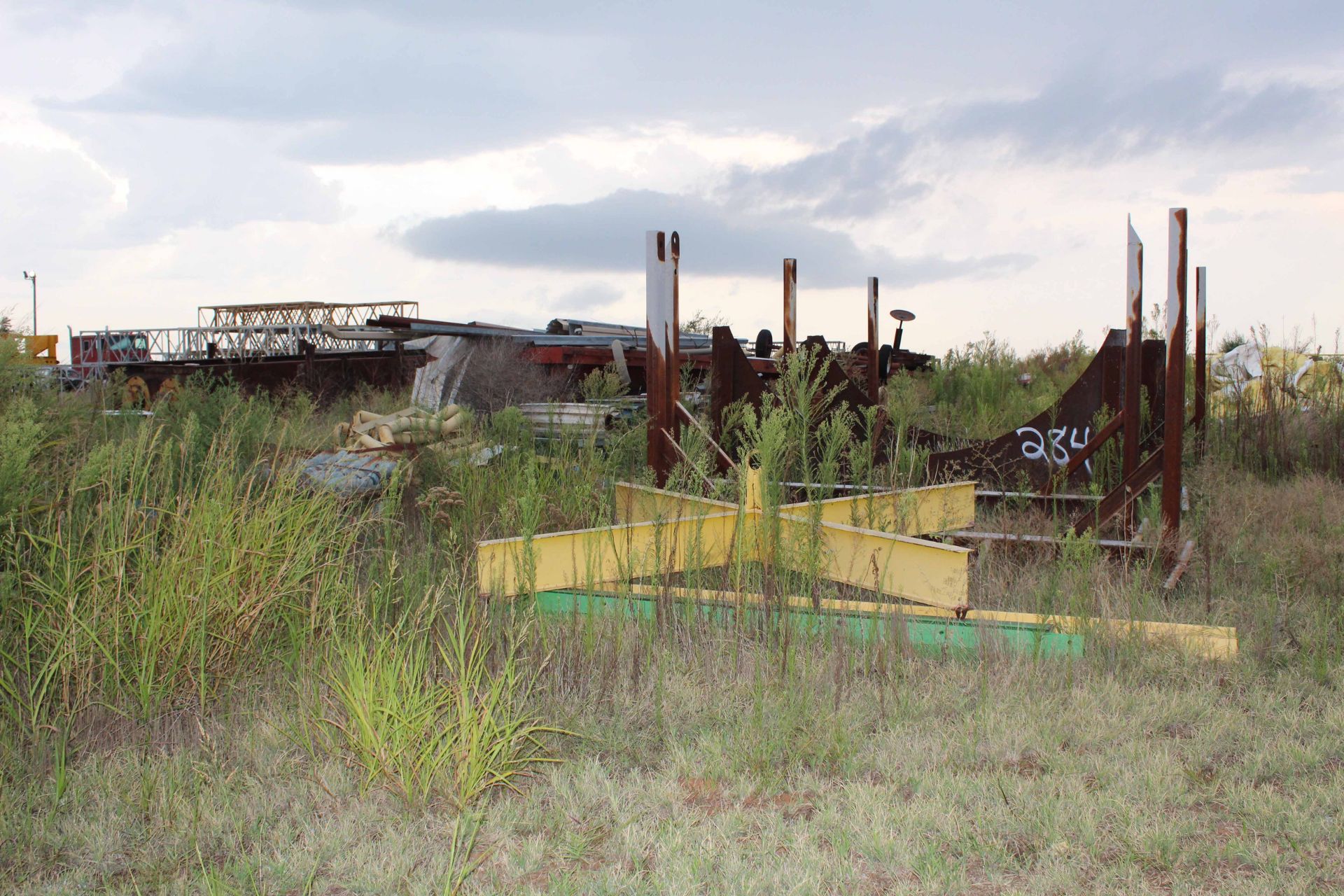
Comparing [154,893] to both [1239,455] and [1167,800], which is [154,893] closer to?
[1167,800]

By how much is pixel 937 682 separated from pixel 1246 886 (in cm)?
147

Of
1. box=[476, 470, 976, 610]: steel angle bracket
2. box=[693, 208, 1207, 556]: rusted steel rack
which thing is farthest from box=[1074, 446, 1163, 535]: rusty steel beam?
box=[476, 470, 976, 610]: steel angle bracket

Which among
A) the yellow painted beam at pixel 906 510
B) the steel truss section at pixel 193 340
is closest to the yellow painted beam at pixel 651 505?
the yellow painted beam at pixel 906 510

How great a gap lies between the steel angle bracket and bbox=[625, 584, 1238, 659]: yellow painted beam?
0.12m

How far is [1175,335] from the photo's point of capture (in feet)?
18.4

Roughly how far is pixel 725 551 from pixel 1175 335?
2.75 meters

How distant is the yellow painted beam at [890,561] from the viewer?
465cm

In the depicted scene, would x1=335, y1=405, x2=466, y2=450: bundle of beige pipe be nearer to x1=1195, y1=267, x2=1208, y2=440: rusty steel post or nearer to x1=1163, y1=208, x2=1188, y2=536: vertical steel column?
x1=1163, y1=208, x2=1188, y2=536: vertical steel column

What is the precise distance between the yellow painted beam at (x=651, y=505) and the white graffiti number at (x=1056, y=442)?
3533mm

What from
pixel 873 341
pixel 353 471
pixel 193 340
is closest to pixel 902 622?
pixel 353 471

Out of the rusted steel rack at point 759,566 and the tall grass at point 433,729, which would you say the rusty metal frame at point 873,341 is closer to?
the rusted steel rack at point 759,566

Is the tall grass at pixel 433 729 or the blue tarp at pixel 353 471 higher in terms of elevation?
the blue tarp at pixel 353 471

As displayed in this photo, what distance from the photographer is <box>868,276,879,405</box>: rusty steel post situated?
9.85m

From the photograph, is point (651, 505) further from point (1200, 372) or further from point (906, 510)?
point (1200, 372)
